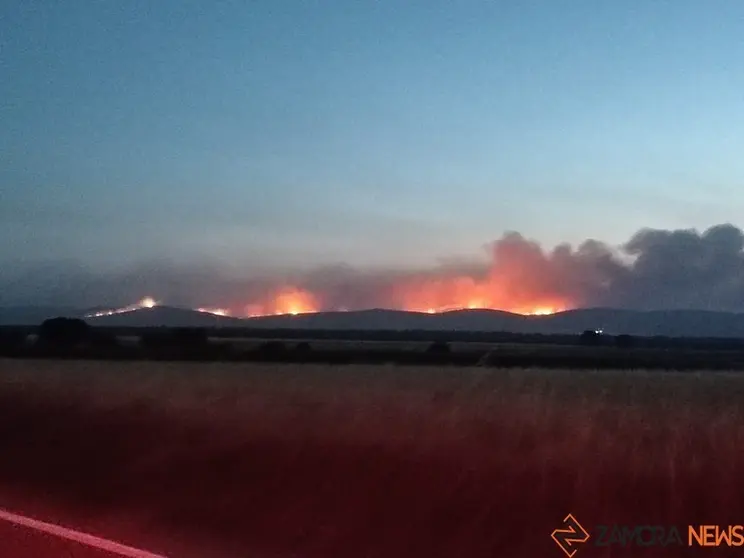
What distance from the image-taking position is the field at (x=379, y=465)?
14.6 m

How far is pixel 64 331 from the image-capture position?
81.1m

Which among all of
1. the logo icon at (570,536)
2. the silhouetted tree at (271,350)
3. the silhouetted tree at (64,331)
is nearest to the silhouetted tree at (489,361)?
the silhouetted tree at (271,350)

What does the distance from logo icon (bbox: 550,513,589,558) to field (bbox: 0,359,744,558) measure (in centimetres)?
13

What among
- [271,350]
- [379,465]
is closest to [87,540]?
[379,465]

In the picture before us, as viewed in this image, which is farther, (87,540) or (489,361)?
(489,361)

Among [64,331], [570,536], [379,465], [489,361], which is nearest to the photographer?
[570,536]

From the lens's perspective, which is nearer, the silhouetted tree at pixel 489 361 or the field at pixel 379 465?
the field at pixel 379 465

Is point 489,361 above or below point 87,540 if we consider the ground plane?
above

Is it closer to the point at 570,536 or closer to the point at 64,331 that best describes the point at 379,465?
the point at 570,536

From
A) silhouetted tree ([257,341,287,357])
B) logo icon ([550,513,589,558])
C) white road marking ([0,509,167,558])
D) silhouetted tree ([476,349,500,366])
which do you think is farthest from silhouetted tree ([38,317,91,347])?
white road marking ([0,509,167,558])

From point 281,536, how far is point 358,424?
691cm

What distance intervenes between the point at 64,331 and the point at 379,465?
67741mm

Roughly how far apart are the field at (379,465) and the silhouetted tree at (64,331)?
51.8 m

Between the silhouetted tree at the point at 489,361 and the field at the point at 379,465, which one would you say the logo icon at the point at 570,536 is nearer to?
the field at the point at 379,465
